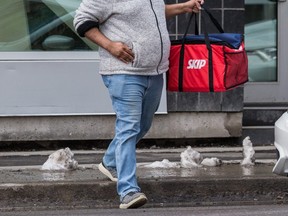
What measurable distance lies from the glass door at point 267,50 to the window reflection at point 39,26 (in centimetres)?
271

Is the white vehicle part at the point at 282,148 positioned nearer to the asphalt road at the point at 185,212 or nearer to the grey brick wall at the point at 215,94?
the asphalt road at the point at 185,212

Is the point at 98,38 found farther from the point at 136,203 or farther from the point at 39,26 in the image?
the point at 39,26

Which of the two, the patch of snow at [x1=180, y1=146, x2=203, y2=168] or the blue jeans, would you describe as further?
the patch of snow at [x1=180, y1=146, x2=203, y2=168]

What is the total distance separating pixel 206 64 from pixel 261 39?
202 inches

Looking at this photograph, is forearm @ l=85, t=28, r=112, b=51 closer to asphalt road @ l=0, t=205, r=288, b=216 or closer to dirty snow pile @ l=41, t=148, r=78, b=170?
asphalt road @ l=0, t=205, r=288, b=216

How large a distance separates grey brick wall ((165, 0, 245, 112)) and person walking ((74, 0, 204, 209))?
310 centimetres

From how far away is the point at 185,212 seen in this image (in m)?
6.79

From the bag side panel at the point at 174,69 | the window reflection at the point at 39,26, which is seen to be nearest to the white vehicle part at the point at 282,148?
the bag side panel at the point at 174,69

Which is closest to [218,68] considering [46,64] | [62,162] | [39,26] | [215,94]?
[62,162]

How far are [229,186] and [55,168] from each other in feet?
5.18

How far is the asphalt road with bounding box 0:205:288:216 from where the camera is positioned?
6664mm

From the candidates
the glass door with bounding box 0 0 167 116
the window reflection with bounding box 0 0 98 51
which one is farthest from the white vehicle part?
the window reflection with bounding box 0 0 98 51

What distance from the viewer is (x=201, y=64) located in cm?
684

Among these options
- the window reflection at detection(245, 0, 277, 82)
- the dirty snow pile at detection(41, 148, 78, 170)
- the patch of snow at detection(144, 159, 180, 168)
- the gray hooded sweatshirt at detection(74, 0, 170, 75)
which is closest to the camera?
the gray hooded sweatshirt at detection(74, 0, 170, 75)
